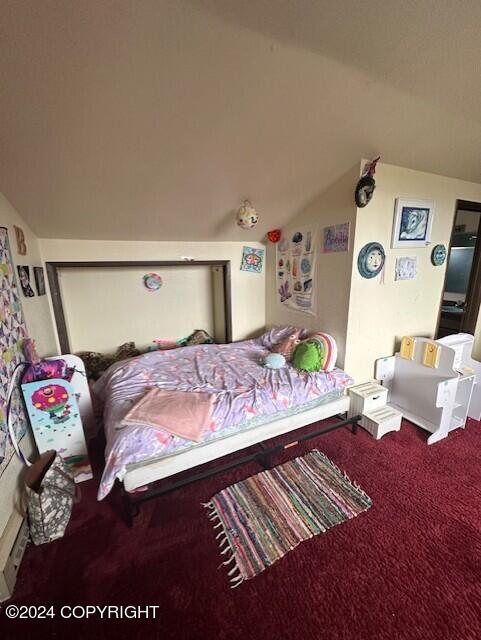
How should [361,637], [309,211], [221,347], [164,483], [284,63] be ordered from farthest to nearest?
[221,347]
[309,211]
[164,483]
[284,63]
[361,637]

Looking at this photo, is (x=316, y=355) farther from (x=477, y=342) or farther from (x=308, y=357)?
Result: (x=477, y=342)

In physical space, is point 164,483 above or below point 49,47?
below

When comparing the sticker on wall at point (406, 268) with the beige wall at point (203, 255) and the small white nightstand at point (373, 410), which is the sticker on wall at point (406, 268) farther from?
the beige wall at point (203, 255)

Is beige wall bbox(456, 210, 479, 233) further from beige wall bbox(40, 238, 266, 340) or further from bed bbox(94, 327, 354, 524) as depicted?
bed bbox(94, 327, 354, 524)

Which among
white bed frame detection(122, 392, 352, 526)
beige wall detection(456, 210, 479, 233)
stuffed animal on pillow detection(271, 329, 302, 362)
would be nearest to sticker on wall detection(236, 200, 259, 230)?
stuffed animal on pillow detection(271, 329, 302, 362)

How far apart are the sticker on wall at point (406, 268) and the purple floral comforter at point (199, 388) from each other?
1057mm

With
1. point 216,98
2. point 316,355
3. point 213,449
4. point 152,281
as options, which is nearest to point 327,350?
point 316,355

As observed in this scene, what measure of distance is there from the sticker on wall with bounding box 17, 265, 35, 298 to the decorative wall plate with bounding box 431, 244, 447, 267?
3.45 m

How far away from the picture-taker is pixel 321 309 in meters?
2.45

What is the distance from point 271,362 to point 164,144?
174 centimetres

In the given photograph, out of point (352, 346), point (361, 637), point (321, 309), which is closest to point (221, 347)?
point (321, 309)

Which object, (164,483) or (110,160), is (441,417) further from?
(110,160)

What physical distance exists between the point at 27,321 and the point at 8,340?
15.9 inches

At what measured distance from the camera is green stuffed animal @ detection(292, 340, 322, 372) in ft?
6.93
